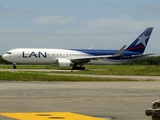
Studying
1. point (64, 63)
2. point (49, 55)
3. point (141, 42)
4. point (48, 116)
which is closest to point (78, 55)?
point (64, 63)

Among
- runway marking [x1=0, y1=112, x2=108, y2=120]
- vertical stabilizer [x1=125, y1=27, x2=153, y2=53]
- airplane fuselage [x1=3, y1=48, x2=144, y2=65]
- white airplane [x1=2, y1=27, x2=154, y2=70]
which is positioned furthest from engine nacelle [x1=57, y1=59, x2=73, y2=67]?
runway marking [x1=0, y1=112, x2=108, y2=120]

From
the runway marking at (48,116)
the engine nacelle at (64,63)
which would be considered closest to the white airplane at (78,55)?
the engine nacelle at (64,63)

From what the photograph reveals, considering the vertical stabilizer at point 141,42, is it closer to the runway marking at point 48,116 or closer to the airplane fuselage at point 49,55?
the airplane fuselage at point 49,55

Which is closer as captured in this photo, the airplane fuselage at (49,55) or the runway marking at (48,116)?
the runway marking at (48,116)

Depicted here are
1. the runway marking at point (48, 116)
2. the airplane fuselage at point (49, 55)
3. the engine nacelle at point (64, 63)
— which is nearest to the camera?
the runway marking at point (48, 116)

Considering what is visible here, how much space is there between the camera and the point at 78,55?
6419 centimetres

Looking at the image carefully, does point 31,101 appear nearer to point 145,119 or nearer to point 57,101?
point 57,101

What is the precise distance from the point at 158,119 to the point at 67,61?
5360cm

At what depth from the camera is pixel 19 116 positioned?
1191 centimetres

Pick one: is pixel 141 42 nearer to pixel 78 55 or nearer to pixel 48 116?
pixel 78 55

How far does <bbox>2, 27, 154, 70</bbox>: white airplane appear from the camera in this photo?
2410 inches

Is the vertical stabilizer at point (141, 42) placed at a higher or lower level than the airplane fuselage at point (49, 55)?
higher

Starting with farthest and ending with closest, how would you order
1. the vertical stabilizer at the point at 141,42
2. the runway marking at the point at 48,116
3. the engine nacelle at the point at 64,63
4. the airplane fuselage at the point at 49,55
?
the vertical stabilizer at the point at 141,42
the airplane fuselage at the point at 49,55
the engine nacelle at the point at 64,63
the runway marking at the point at 48,116

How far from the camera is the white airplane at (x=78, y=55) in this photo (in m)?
61.2
